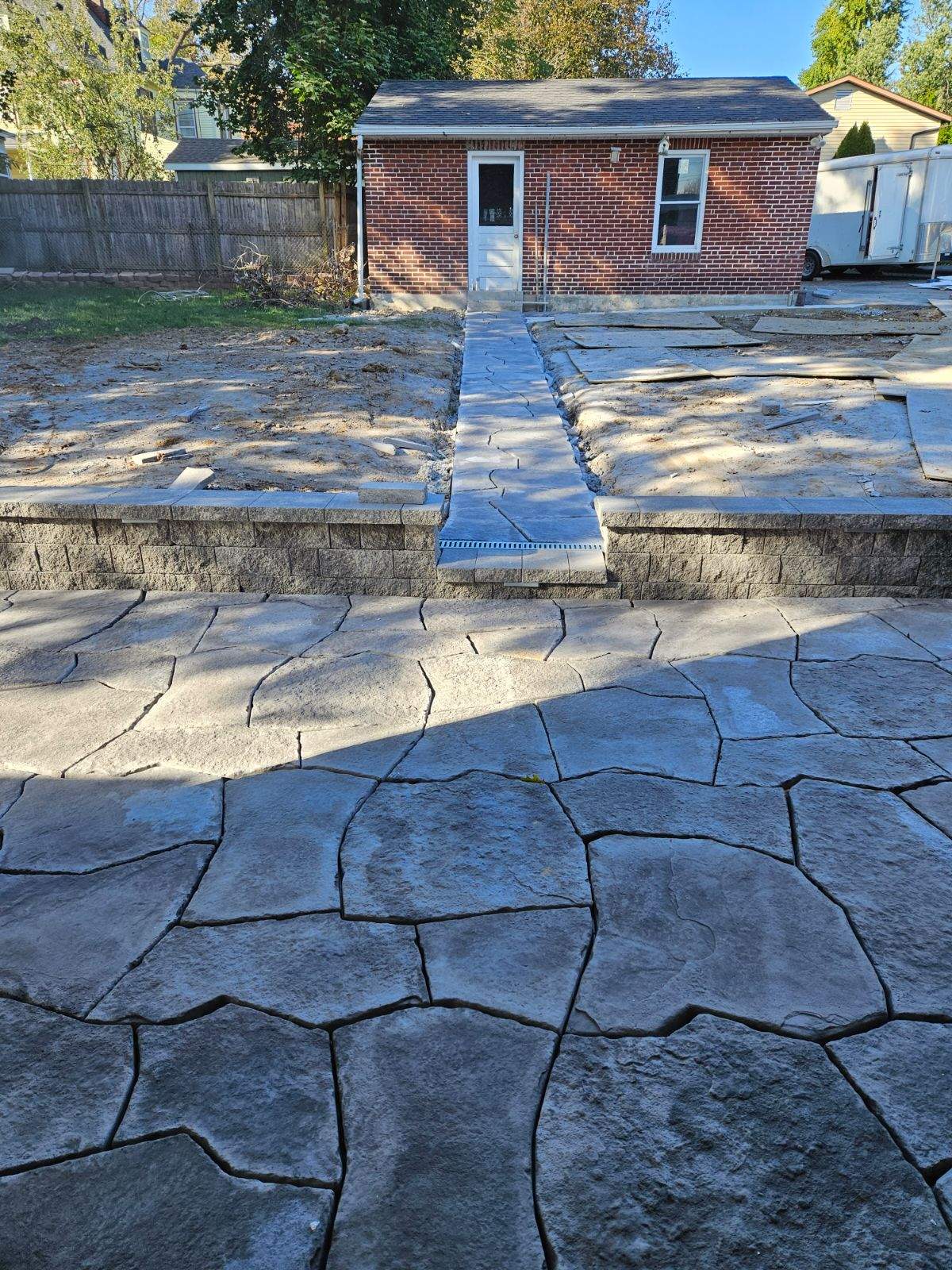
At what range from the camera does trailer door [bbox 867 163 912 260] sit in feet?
58.9

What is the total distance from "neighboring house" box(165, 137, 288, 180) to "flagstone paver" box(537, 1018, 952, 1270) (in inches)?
1210

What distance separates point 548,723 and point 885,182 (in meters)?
20.0

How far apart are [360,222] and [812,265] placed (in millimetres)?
11193

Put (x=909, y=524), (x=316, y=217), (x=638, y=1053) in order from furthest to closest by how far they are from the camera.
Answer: (x=316, y=217) → (x=909, y=524) → (x=638, y=1053)

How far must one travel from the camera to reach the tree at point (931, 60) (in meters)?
36.8

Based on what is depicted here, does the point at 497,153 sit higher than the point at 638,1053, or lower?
higher

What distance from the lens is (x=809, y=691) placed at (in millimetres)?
3121

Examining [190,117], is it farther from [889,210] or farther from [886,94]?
[889,210]

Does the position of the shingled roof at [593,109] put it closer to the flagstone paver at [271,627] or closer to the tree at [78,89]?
the tree at [78,89]

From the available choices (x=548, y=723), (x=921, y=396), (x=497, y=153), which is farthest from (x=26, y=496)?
(x=497, y=153)

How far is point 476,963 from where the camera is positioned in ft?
6.30

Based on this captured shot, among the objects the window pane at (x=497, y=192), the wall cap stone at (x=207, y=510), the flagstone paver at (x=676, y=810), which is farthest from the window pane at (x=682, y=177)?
the flagstone paver at (x=676, y=810)

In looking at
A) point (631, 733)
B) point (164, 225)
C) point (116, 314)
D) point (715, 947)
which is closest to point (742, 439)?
point (631, 733)

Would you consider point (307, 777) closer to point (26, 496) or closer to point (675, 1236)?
point (675, 1236)
